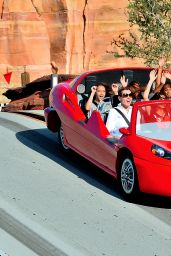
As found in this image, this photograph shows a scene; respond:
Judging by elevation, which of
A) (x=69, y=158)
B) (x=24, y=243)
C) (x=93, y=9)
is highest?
(x=24, y=243)

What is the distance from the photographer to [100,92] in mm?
9891

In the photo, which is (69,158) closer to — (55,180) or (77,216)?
(55,180)

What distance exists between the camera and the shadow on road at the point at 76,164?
26.2 feet

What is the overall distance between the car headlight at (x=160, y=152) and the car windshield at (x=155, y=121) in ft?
0.92

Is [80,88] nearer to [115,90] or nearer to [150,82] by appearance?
[115,90]

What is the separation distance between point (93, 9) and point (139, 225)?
61528 millimetres

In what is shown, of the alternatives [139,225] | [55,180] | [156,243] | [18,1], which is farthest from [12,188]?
[18,1]

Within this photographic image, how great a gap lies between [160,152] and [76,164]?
271 centimetres

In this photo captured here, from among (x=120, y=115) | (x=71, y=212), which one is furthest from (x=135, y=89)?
(x=71, y=212)

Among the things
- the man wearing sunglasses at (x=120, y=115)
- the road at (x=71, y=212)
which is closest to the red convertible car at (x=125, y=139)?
the man wearing sunglasses at (x=120, y=115)

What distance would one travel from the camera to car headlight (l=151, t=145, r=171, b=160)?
7.38 metres

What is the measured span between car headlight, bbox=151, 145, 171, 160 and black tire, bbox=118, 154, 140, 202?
0.35 m

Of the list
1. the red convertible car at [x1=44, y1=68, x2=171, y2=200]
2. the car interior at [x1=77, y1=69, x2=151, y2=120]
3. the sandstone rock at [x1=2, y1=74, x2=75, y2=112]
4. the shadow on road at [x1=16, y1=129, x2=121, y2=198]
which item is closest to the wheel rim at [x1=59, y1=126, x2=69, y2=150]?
the red convertible car at [x1=44, y1=68, x2=171, y2=200]

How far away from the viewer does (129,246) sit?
6.19m
